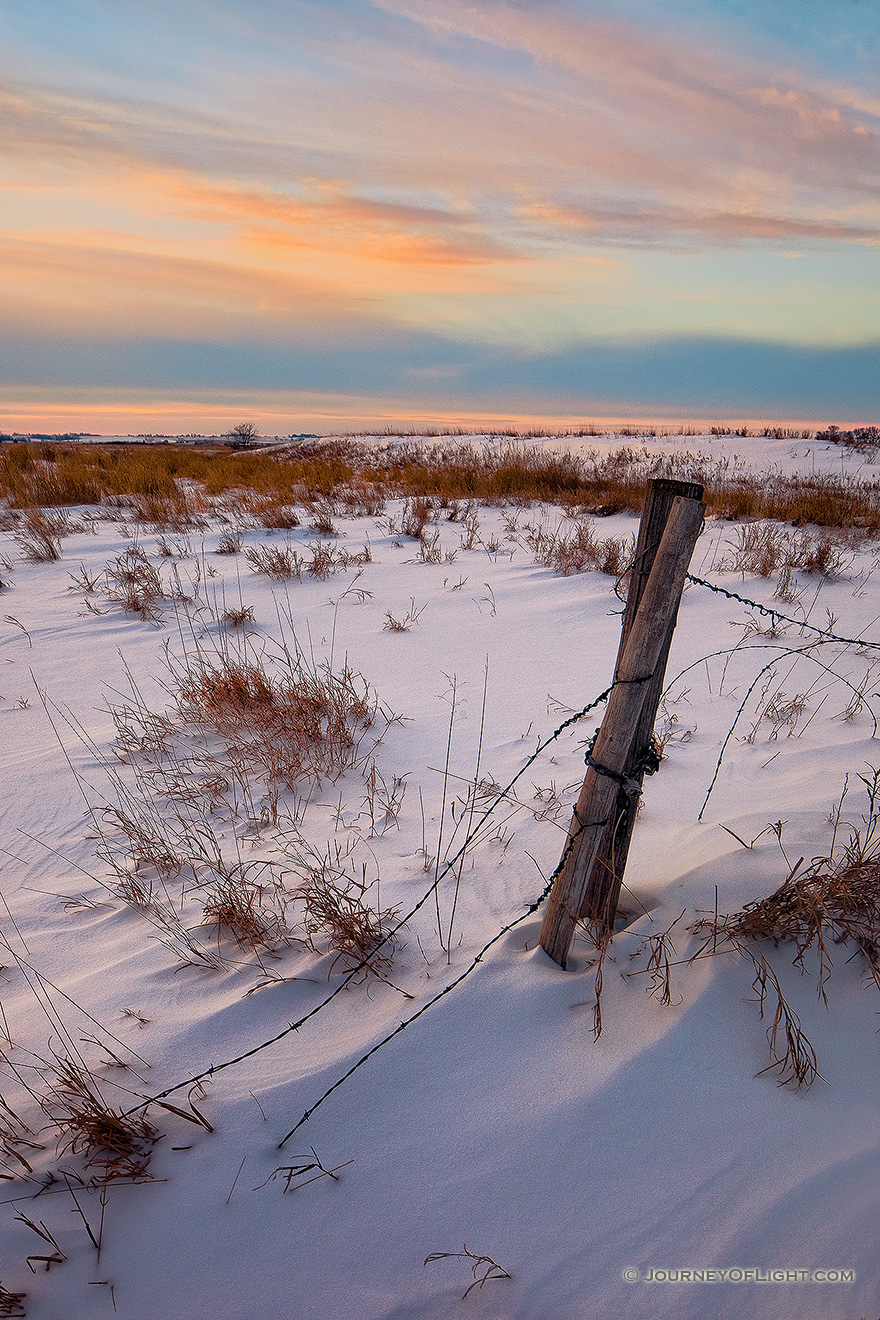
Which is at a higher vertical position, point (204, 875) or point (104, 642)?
point (104, 642)

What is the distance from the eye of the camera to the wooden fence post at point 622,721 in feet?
5.27

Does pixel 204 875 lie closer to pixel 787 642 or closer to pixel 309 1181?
pixel 309 1181

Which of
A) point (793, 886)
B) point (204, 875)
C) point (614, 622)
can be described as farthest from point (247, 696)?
point (614, 622)

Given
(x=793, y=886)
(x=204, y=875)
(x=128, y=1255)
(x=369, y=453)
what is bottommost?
(x=128, y=1255)

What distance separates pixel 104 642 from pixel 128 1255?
437cm

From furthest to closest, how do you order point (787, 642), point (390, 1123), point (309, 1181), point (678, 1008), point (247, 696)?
point (787, 642) → point (247, 696) → point (678, 1008) → point (390, 1123) → point (309, 1181)

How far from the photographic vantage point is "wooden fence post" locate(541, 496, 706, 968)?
1.61m

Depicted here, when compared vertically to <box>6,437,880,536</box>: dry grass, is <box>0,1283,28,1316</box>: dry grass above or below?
below

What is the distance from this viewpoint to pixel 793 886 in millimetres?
1913

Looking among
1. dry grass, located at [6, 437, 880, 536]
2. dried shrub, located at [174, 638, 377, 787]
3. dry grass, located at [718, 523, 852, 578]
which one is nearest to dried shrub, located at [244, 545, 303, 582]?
dry grass, located at [6, 437, 880, 536]

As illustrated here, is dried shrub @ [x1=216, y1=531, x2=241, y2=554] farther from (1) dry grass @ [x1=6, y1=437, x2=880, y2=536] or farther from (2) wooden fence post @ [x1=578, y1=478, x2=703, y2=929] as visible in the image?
(2) wooden fence post @ [x1=578, y1=478, x2=703, y2=929]

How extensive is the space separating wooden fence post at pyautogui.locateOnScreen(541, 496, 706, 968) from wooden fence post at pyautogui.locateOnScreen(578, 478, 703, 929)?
0.02m

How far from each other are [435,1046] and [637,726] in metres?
1.03

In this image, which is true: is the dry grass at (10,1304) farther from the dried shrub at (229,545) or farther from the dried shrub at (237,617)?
the dried shrub at (229,545)
